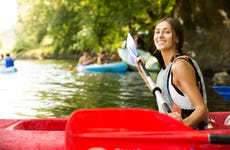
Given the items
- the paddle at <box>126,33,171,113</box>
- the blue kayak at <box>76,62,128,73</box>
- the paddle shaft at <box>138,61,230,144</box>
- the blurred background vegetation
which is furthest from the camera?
the blue kayak at <box>76,62,128,73</box>

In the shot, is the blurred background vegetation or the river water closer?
the river water

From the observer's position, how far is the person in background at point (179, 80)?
3113 mm

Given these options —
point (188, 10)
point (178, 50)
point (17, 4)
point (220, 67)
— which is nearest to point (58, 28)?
point (188, 10)

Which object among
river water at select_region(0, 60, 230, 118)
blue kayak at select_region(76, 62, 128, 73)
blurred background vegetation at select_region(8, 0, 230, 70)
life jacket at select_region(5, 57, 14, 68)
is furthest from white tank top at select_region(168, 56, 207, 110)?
life jacket at select_region(5, 57, 14, 68)

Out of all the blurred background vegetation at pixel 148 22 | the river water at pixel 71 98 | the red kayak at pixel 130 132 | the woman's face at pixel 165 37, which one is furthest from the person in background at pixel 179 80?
the blurred background vegetation at pixel 148 22

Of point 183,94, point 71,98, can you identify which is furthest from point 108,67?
point 183,94

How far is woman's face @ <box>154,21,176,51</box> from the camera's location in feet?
11.0

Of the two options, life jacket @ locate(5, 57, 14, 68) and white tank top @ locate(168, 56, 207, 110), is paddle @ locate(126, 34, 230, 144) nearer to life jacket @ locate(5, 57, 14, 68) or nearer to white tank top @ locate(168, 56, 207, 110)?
white tank top @ locate(168, 56, 207, 110)

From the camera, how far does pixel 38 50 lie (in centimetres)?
4131

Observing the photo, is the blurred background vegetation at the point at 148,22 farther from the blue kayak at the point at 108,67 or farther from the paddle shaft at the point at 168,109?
the paddle shaft at the point at 168,109

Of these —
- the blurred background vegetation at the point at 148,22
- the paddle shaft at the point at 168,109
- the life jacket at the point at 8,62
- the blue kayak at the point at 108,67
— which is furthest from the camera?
the life jacket at the point at 8,62

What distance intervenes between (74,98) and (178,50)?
6745 mm

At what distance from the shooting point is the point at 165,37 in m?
3.36

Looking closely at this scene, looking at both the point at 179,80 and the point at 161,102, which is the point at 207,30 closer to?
the point at 161,102
